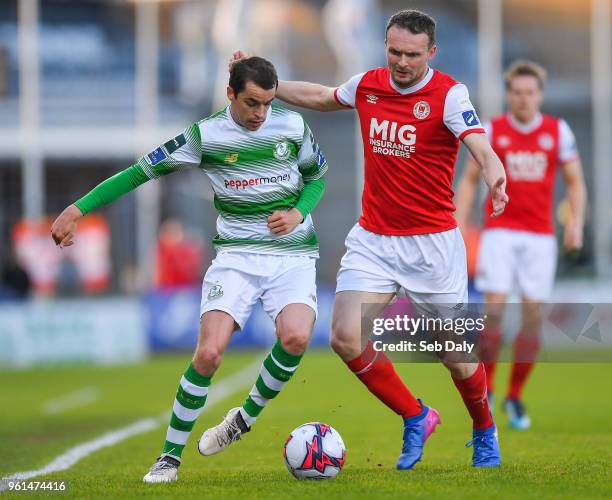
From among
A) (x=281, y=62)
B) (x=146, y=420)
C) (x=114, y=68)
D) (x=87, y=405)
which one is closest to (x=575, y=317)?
(x=146, y=420)

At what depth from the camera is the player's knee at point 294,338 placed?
6.73 metres

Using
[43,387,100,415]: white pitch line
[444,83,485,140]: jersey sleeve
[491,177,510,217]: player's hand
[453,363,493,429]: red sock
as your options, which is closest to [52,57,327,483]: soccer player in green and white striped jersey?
[444,83,485,140]: jersey sleeve

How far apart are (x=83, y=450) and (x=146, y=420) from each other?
96.9 inches

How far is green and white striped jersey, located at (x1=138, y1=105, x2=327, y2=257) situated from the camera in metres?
6.71

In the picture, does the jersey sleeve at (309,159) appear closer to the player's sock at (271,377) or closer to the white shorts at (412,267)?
the white shorts at (412,267)

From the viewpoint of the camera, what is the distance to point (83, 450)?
353 inches

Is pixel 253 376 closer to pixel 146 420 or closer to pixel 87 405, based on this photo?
pixel 87 405

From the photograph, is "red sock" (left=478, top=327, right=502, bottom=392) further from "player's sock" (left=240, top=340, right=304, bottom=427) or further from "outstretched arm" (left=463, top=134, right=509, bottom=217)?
"outstretched arm" (left=463, top=134, right=509, bottom=217)

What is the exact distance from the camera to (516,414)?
977 cm

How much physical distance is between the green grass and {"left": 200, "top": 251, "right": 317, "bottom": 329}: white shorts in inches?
37.4

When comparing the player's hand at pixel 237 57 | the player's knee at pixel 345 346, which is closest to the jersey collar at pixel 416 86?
the player's hand at pixel 237 57

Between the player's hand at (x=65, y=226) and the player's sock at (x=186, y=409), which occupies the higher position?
the player's hand at (x=65, y=226)

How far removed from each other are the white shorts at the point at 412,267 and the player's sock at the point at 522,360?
3.12 meters

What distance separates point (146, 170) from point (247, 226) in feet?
2.19
